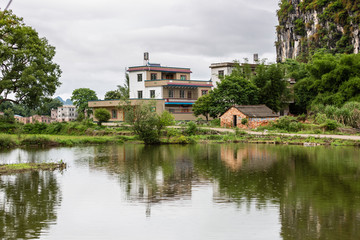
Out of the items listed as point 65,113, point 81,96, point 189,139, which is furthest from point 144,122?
point 65,113

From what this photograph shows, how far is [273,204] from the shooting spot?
600 inches

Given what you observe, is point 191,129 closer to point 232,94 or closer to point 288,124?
point 288,124

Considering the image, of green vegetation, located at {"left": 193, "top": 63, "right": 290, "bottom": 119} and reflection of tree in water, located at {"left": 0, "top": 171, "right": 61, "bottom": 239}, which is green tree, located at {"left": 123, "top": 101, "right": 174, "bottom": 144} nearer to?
green vegetation, located at {"left": 193, "top": 63, "right": 290, "bottom": 119}

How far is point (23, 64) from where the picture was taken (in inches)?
2051

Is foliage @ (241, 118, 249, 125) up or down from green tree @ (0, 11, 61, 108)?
down

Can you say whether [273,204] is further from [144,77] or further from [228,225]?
[144,77]

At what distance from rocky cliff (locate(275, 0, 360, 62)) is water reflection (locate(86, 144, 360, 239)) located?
53825 millimetres

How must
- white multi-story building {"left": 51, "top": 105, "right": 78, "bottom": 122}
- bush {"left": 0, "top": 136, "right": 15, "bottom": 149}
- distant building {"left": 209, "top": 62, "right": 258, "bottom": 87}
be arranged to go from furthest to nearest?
white multi-story building {"left": 51, "top": 105, "right": 78, "bottom": 122}, distant building {"left": 209, "top": 62, "right": 258, "bottom": 87}, bush {"left": 0, "top": 136, "right": 15, "bottom": 149}

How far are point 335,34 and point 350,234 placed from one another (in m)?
78.0

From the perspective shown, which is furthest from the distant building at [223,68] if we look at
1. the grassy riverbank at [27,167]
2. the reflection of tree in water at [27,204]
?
the reflection of tree in water at [27,204]

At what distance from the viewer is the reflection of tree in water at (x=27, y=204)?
12.7m

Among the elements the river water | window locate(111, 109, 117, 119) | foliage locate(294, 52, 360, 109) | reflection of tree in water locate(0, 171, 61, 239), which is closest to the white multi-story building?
window locate(111, 109, 117, 119)

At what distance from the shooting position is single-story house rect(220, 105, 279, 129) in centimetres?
4759

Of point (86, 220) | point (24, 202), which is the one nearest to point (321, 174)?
point (86, 220)
